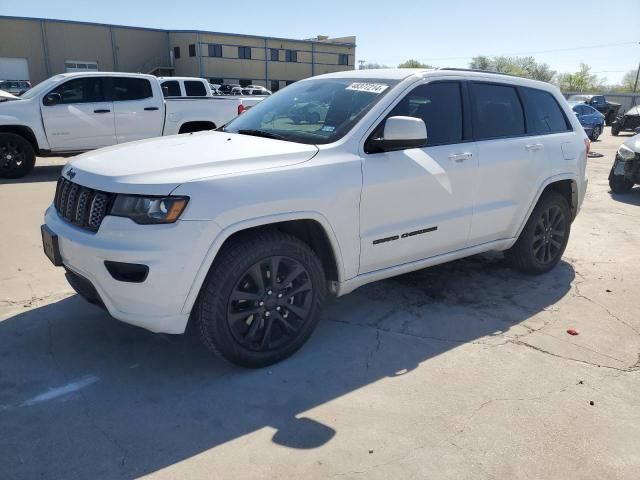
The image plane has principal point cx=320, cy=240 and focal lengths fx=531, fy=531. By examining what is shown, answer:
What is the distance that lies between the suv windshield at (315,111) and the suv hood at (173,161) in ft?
0.73

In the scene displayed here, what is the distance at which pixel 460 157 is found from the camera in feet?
13.0

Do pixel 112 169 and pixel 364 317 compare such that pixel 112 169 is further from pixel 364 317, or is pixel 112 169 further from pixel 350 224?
pixel 364 317

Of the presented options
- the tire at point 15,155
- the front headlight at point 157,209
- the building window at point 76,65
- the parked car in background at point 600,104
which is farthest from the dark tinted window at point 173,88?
the building window at point 76,65

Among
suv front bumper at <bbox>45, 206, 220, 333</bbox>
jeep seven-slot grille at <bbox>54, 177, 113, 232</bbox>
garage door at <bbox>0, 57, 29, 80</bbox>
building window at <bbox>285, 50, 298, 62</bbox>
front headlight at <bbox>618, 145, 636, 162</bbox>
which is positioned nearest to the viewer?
suv front bumper at <bbox>45, 206, 220, 333</bbox>

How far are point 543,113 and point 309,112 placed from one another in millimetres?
2340

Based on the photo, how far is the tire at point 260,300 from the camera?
2986 mm

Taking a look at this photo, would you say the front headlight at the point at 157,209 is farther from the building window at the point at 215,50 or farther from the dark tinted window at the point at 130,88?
the building window at the point at 215,50

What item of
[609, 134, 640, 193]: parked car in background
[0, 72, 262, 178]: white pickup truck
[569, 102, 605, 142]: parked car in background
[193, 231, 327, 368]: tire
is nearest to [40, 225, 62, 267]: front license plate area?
[193, 231, 327, 368]: tire

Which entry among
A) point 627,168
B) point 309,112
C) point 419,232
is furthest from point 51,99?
point 627,168

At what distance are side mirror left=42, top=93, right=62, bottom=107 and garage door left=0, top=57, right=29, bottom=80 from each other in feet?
127

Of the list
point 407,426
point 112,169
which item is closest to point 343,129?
point 112,169

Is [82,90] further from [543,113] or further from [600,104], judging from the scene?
[600,104]

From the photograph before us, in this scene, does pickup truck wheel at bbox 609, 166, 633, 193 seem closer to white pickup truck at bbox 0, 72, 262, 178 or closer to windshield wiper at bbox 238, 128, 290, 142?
white pickup truck at bbox 0, 72, 262, 178

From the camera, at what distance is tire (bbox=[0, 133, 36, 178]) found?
9.35 meters
